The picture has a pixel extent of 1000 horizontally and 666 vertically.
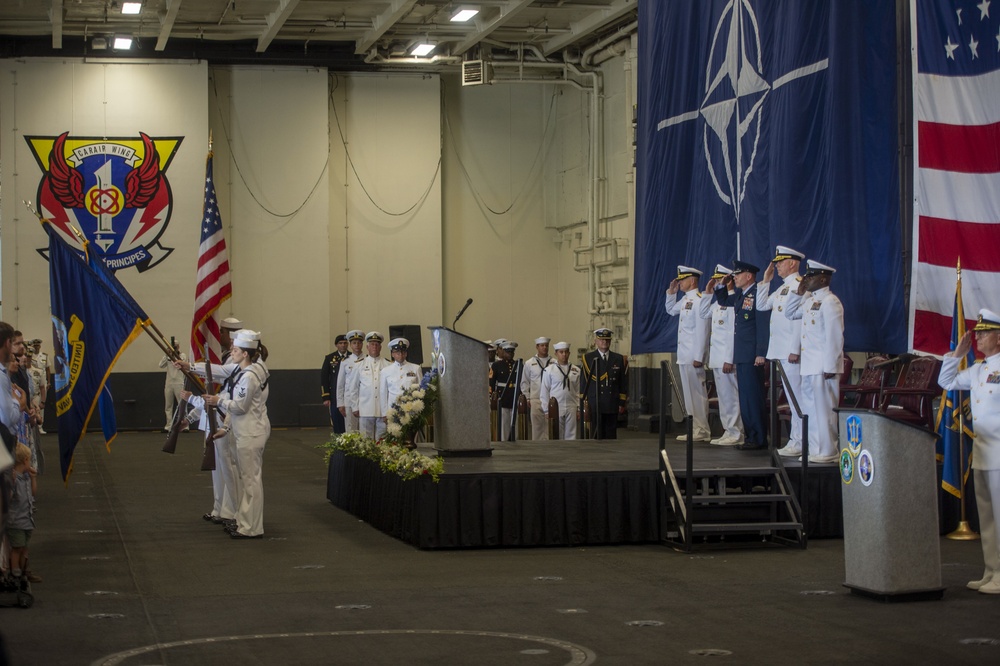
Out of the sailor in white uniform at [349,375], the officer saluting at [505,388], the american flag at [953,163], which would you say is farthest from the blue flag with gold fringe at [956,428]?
the officer saluting at [505,388]

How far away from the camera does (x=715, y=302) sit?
1174 centimetres

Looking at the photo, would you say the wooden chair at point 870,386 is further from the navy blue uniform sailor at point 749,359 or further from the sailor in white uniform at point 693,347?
the sailor in white uniform at point 693,347

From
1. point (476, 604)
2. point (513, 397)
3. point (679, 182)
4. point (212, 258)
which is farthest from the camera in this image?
point (513, 397)

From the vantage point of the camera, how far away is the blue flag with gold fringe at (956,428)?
942 centimetres

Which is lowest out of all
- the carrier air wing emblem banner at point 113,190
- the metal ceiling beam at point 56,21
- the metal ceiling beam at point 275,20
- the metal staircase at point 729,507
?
the metal staircase at point 729,507

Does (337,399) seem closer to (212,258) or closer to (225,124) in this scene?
(212,258)

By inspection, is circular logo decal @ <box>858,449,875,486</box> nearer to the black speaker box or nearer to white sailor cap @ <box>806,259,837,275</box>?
white sailor cap @ <box>806,259,837,275</box>

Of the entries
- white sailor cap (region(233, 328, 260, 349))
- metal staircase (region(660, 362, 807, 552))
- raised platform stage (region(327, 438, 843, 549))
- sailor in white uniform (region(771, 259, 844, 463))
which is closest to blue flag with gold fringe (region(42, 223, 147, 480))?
white sailor cap (region(233, 328, 260, 349))

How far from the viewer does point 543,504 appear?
914 centimetres

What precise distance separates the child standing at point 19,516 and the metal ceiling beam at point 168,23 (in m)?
12.8

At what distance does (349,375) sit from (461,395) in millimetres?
3779

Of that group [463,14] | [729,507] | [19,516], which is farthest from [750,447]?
[463,14]

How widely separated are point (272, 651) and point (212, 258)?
792 cm

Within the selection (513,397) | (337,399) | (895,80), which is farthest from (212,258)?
(895,80)
